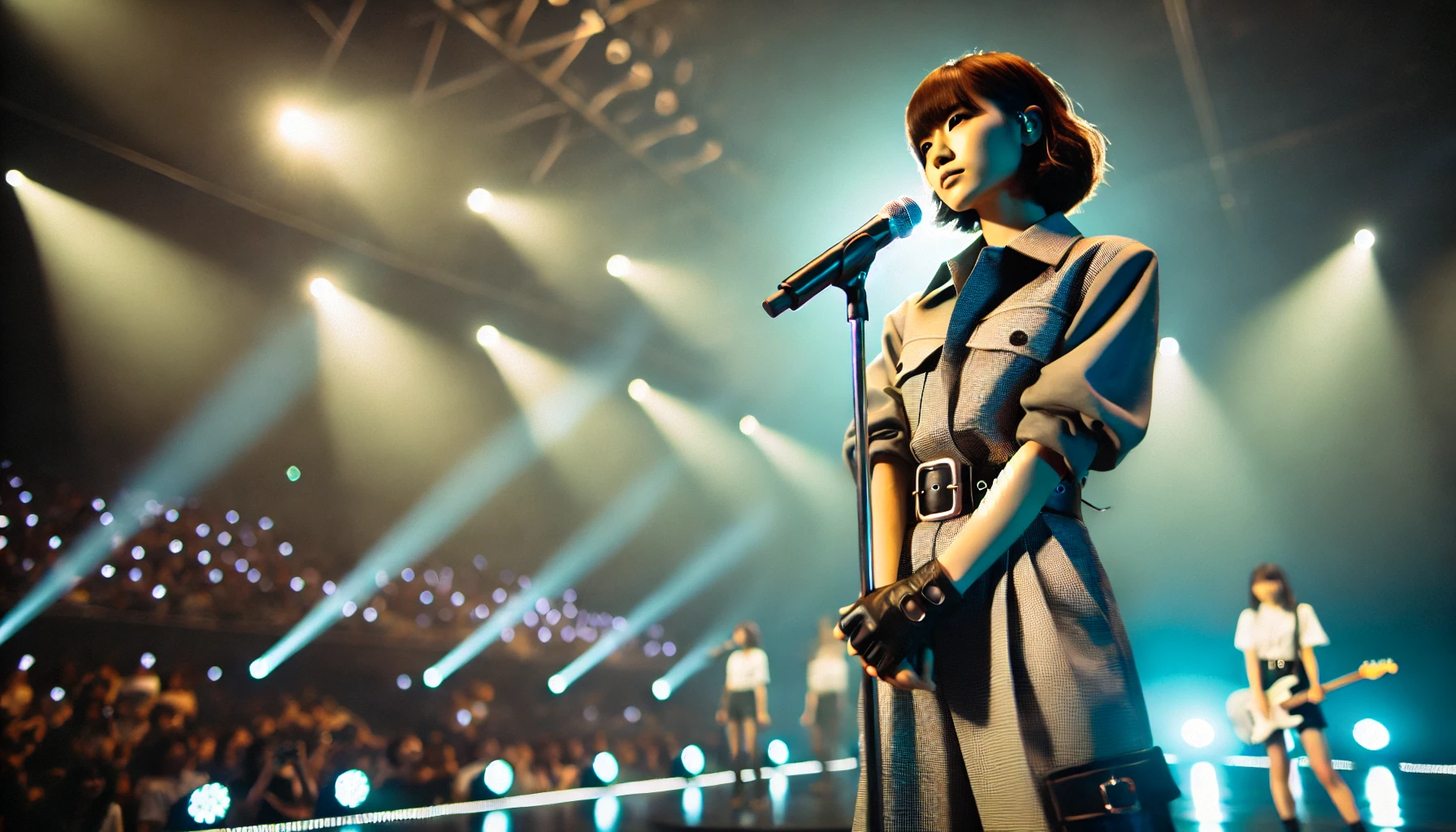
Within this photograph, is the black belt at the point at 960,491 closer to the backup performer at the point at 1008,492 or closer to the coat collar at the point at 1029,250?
the backup performer at the point at 1008,492

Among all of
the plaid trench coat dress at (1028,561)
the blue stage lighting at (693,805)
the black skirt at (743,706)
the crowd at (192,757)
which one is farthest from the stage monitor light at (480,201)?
the plaid trench coat dress at (1028,561)

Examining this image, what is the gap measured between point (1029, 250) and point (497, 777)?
801cm

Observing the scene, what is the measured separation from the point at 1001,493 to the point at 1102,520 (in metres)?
13.4

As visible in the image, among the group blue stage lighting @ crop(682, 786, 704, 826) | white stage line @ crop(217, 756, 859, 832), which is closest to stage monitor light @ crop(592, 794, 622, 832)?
white stage line @ crop(217, 756, 859, 832)

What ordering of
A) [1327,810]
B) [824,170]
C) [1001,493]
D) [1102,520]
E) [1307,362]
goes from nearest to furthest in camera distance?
1. [1001,493]
2. [1327,810]
3. [824,170]
4. [1307,362]
5. [1102,520]

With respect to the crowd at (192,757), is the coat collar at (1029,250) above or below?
above

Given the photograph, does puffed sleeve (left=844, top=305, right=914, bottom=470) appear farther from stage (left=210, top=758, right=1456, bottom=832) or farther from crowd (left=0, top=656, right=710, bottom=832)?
crowd (left=0, top=656, right=710, bottom=832)

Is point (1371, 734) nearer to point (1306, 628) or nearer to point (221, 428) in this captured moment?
point (1306, 628)

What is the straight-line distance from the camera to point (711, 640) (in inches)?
557

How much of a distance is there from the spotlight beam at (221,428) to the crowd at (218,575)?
0.45ft

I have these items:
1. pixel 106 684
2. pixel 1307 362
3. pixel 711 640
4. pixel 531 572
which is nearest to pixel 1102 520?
pixel 1307 362

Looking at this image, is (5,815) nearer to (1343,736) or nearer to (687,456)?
(687,456)

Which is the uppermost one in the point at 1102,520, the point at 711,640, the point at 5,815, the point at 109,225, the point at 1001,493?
the point at 109,225

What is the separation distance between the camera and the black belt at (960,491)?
1.24 meters
